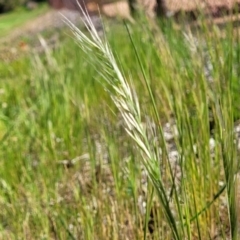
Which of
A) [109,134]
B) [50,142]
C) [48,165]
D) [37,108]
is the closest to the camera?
[109,134]

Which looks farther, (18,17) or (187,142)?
(18,17)

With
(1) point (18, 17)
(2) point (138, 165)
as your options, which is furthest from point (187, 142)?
(1) point (18, 17)

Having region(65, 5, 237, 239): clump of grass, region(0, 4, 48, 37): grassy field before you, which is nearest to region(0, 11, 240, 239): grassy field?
region(65, 5, 237, 239): clump of grass

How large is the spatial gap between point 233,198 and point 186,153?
622mm

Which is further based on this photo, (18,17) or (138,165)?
(18,17)

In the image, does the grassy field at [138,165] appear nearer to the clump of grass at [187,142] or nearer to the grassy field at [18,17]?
the clump of grass at [187,142]

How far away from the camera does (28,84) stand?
4.27m

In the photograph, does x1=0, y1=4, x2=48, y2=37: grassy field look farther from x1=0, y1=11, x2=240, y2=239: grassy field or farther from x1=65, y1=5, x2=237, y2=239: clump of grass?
x1=65, y1=5, x2=237, y2=239: clump of grass

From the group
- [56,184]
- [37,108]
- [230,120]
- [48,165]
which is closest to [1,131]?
[37,108]

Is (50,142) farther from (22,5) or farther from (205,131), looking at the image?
(22,5)

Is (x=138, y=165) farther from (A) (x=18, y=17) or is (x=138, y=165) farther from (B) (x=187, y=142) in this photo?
(A) (x=18, y=17)

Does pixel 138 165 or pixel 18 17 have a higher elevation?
pixel 138 165

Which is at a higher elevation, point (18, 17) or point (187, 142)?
point (187, 142)

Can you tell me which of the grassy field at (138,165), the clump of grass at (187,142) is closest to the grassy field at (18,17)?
the grassy field at (138,165)
